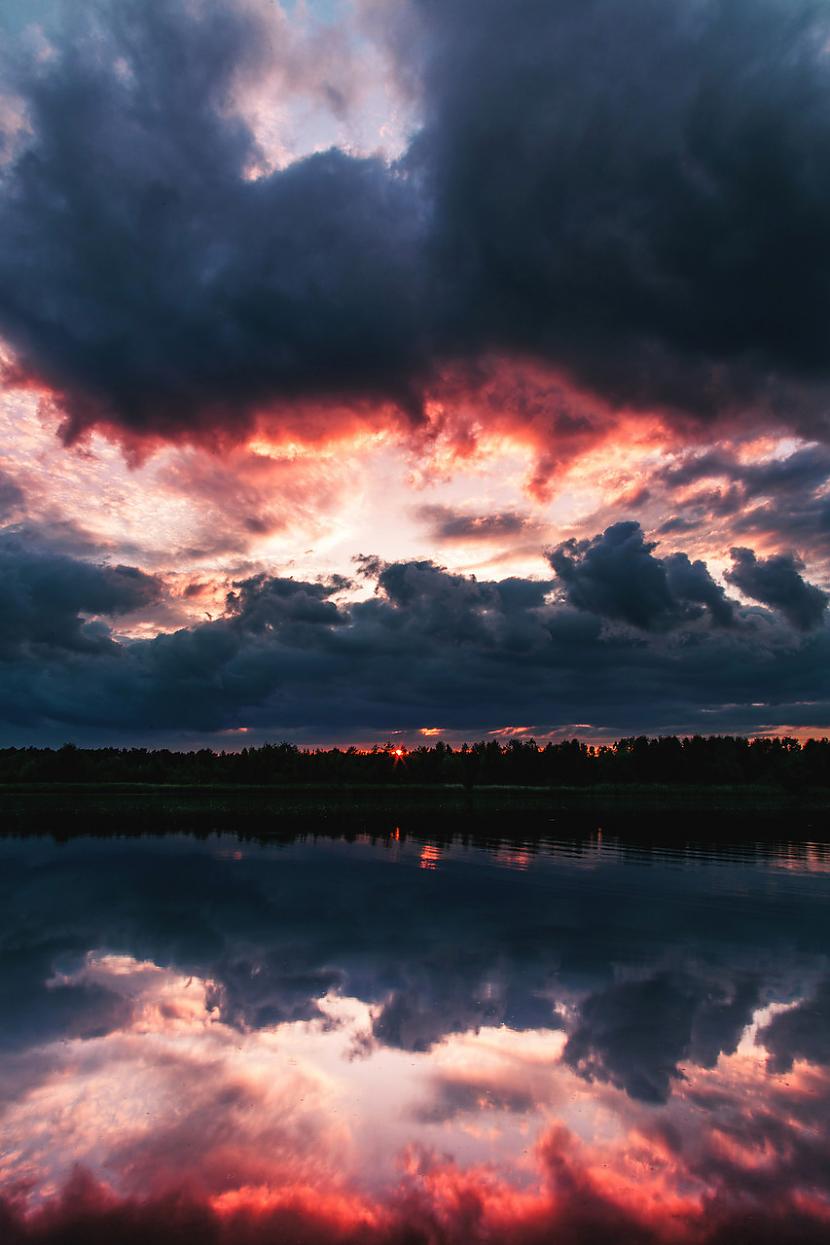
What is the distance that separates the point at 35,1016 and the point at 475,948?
45.9 ft

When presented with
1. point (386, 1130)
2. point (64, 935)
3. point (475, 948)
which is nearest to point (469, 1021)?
point (386, 1130)

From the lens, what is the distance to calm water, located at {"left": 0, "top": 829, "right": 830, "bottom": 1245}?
33.8 feet

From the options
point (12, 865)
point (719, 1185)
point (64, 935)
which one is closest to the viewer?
point (719, 1185)

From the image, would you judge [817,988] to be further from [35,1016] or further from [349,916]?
[35,1016]

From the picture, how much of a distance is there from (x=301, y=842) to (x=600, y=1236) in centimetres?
5803

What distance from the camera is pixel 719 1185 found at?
35.9 feet

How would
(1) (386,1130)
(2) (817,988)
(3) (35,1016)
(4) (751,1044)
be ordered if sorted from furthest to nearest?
1. (2) (817,988)
2. (3) (35,1016)
3. (4) (751,1044)
4. (1) (386,1130)

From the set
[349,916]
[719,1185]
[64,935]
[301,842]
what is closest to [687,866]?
[349,916]

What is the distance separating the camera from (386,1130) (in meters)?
12.7

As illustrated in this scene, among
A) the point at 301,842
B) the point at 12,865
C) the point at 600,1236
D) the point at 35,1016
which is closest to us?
the point at 600,1236

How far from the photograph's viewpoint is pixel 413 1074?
1516cm

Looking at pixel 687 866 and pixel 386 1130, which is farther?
pixel 687 866

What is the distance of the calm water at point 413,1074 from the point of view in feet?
33.8

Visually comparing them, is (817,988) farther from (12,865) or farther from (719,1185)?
(12,865)
